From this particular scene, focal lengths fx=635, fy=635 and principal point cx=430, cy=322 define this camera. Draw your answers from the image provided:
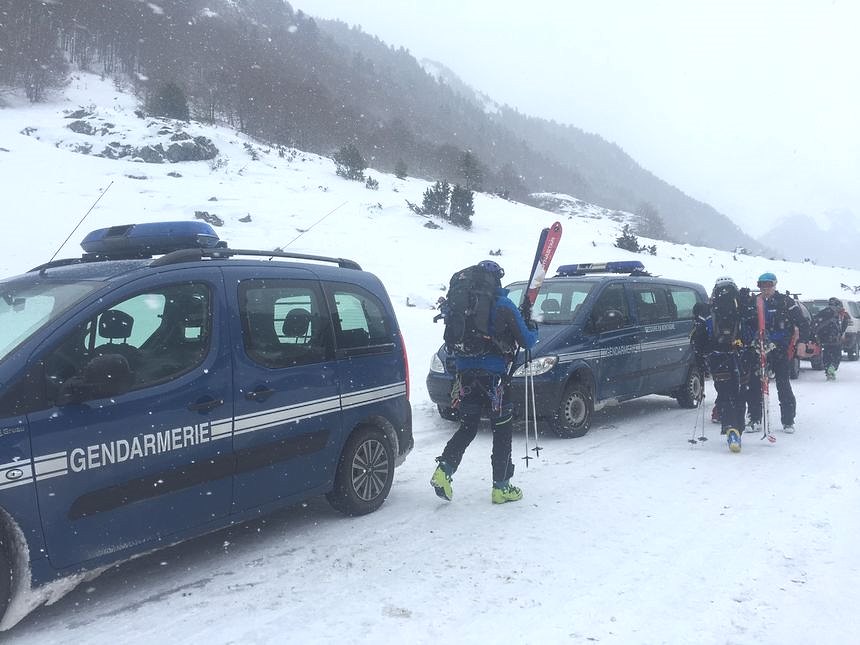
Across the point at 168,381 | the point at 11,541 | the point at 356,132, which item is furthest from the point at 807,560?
the point at 356,132

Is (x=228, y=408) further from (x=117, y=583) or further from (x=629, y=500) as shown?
(x=629, y=500)

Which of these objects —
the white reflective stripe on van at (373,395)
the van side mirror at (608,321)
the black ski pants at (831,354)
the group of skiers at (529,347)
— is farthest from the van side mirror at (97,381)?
the black ski pants at (831,354)

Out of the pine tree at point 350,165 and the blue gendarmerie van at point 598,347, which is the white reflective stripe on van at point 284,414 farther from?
the pine tree at point 350,165

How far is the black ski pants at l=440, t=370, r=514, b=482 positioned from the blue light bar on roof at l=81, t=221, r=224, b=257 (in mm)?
2326

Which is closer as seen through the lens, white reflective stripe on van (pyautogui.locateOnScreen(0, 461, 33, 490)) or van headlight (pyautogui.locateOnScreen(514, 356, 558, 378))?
white reflective stripe on van (pyautogui.locateOnScreen(0, 461, 33, 490))

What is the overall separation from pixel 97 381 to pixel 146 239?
1325 mm

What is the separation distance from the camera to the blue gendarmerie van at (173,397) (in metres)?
3.06

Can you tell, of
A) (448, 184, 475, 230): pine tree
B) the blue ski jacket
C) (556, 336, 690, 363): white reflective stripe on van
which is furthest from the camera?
(448, 184, 475, 230): pine tree

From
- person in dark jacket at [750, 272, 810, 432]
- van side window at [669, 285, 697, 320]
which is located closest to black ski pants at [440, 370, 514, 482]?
person in dark jacket at [750, 272, 810, 432]

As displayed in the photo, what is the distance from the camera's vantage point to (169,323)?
376cm

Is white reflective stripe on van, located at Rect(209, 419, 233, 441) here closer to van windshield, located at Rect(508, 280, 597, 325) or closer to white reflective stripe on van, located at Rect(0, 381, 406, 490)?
white reflective stripe on van, located at Rect(0, 381, 406, 490)

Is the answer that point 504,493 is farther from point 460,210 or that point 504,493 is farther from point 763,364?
point 460,210

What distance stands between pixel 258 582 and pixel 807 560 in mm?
3388

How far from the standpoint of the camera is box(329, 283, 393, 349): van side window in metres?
4.80
